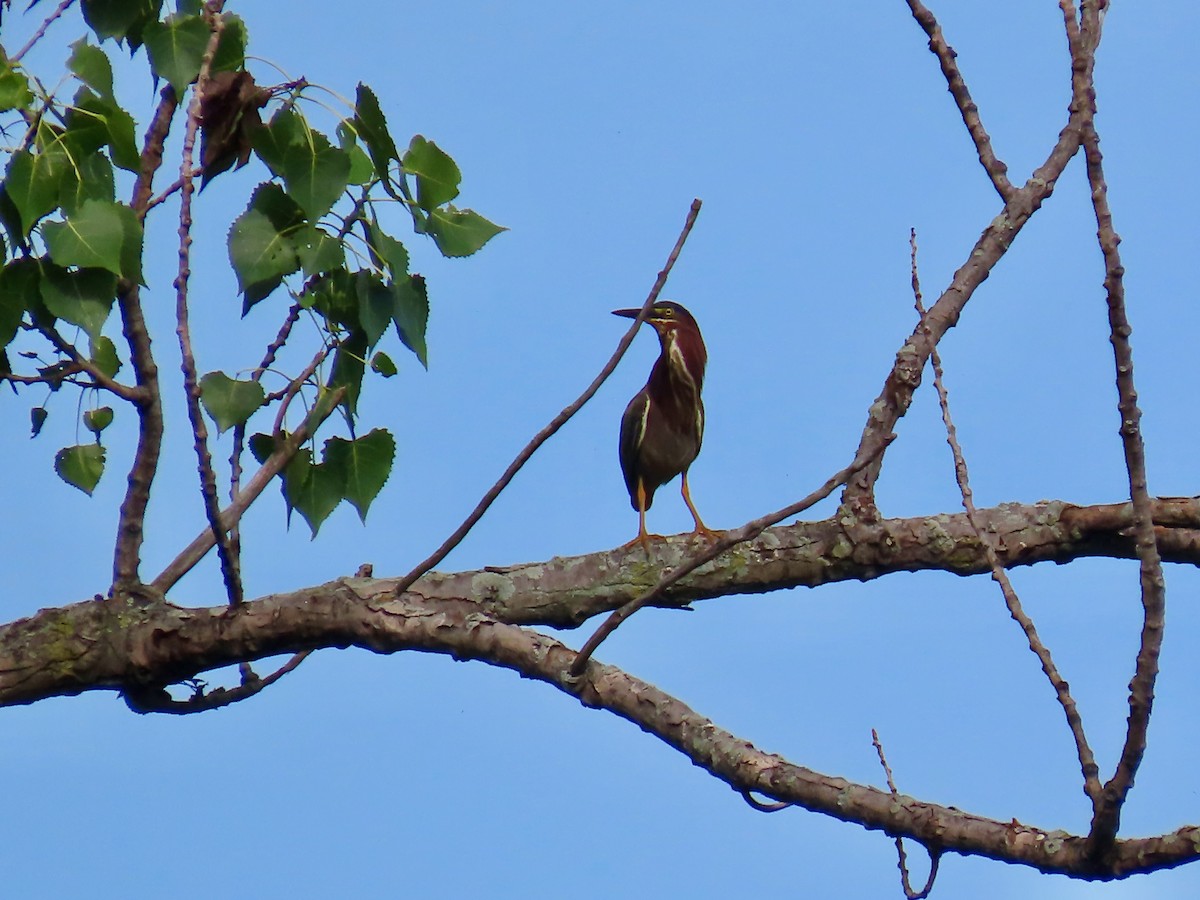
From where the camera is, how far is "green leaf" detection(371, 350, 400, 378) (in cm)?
351

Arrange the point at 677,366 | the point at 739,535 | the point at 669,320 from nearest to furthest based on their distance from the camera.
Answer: the point at 739,535
the point at 677,366
the point at 669,320

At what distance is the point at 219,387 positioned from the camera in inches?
126

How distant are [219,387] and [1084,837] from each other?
215 centimetres

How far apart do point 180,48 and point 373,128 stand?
1.69 feet

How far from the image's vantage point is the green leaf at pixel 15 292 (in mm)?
3061

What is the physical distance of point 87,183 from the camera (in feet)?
9.84

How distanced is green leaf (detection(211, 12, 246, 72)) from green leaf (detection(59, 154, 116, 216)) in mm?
422

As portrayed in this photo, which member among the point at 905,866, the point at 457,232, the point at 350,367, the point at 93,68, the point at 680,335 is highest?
the point at 680,335

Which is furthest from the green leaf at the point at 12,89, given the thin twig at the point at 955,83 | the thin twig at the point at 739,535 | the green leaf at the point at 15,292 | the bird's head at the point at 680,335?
the bird's head at the point at 680,335

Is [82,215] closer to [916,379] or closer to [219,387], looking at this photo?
[219,387]

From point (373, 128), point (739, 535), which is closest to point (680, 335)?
point (373, 128)

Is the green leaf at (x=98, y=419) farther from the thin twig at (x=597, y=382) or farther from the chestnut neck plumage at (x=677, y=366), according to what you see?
the chestnut neck plumage at (x=677, y=366)

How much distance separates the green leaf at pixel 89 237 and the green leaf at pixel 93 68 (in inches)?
14.4

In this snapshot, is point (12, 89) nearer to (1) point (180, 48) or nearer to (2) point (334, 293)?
(1) point (180, 48)
